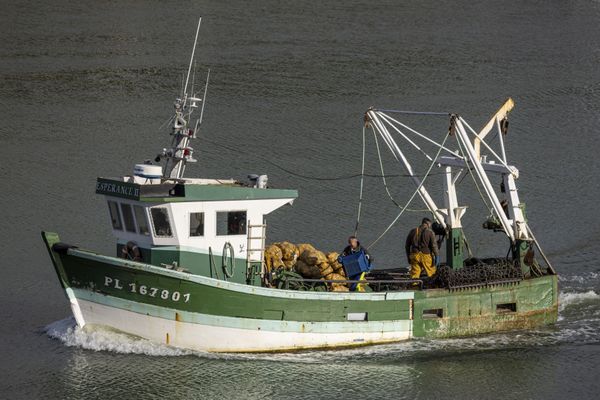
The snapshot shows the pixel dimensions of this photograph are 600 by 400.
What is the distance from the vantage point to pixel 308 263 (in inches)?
940

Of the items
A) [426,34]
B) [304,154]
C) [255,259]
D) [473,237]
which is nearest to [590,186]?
[473,237]

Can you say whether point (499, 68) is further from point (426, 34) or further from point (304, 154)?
point (304, 154)

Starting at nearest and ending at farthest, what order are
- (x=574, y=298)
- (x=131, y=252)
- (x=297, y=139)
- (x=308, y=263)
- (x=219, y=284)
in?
(x=219, y=284) → (x=131, y=252) → (x=308, y=263) → (x=574, y=298) → (x=297, y=139)

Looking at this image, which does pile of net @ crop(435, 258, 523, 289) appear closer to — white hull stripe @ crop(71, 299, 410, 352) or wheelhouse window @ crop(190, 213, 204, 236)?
white hull stripe @ crop(71, 299, 410, 352)

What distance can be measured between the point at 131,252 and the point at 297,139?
1540cm

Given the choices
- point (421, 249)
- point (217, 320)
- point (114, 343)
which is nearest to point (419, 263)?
point (421, 249)

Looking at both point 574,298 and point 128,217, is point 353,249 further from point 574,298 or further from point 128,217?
point 574,298

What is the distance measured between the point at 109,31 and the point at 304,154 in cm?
1824

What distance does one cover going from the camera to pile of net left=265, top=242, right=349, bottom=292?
77.6 ft

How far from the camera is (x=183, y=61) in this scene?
152 feet

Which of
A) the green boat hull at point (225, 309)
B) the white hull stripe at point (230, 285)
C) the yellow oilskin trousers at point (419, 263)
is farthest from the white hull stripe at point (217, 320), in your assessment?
the yellow oilskin trousers at point (419, 263)

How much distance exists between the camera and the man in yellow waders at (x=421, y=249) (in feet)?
78.9

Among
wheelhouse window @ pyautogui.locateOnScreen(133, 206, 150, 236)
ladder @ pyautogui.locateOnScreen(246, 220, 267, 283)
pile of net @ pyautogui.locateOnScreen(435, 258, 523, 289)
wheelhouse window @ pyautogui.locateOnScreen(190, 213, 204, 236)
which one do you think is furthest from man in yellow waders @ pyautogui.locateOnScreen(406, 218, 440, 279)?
wheelhouse window @ pyautogui.locateOnScreen(133, 206, 150, 236)

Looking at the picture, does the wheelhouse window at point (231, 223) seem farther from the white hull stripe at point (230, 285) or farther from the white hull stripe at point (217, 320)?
the white hull stripe at point (217, 320)
